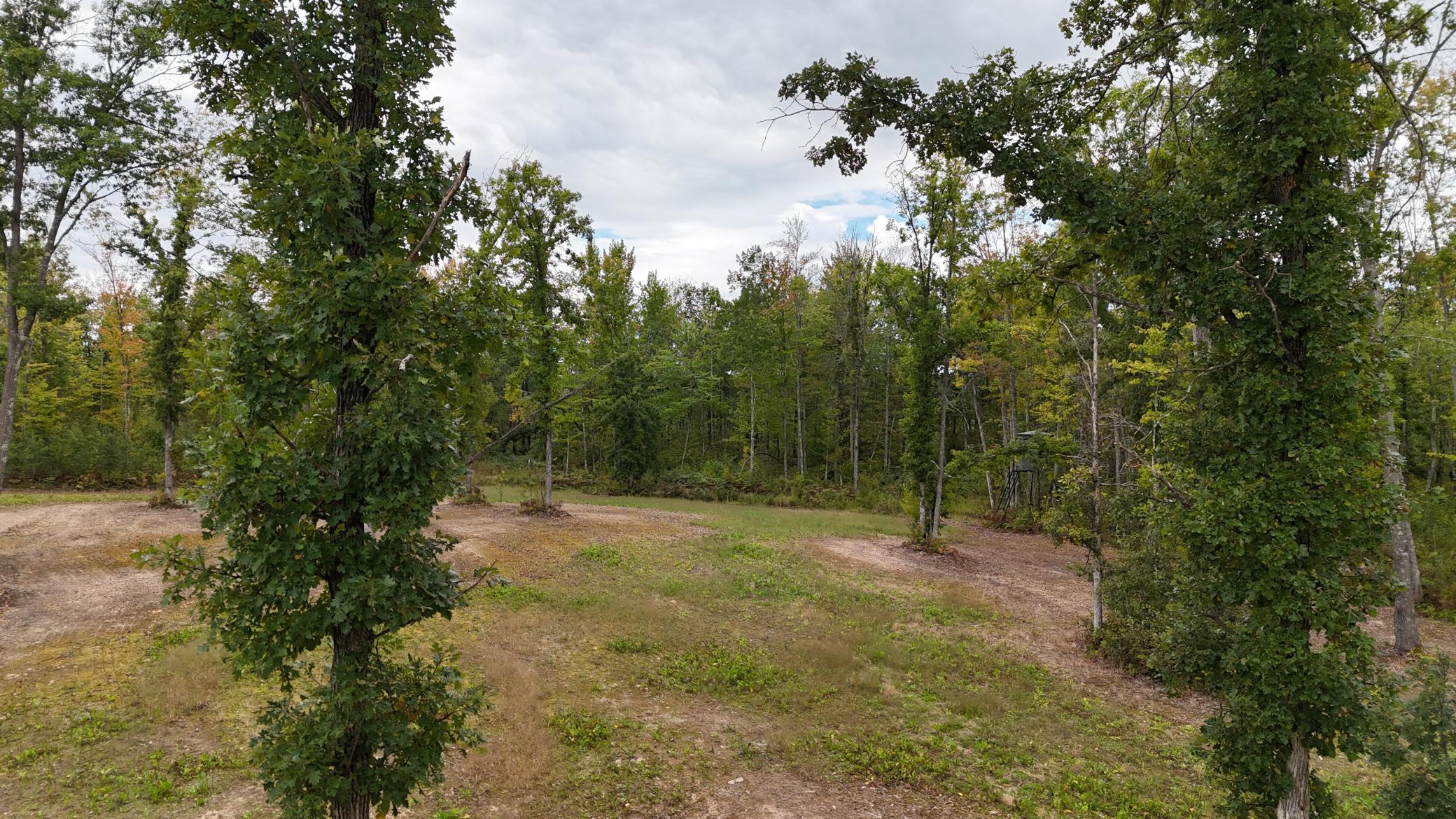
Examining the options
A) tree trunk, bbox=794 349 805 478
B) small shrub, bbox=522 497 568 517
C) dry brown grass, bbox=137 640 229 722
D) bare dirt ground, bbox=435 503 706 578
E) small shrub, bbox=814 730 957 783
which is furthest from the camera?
Answer: tree trunk, bbox=794 349 805 478

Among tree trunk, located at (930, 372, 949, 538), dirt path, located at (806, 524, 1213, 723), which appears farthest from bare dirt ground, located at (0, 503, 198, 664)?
tree trunk, located at (930, 372, 949, 538)

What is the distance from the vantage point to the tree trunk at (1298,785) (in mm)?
4066

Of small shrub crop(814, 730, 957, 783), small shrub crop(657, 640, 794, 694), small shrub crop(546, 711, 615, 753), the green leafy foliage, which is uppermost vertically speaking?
the green leafy foliage

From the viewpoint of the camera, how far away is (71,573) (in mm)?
11047

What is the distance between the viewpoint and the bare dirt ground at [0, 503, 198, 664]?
8.95m

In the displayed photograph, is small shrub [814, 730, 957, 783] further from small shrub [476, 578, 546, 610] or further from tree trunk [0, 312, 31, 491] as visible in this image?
tree trunk [0, 312, 31, 491]

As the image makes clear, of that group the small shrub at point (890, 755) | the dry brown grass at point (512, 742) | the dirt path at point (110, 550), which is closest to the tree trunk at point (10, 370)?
the dirt path at point (110, 550)

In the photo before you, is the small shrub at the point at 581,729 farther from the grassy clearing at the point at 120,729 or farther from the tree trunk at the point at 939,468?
the tree trunk at the point at 939,468

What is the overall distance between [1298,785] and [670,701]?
5775 millimetres

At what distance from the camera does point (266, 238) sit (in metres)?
3.89

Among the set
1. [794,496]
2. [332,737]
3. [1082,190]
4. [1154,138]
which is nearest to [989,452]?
[1154,138]

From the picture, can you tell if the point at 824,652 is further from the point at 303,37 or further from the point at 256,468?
the point at 303,37

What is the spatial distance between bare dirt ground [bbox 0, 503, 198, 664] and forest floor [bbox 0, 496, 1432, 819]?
6 cm

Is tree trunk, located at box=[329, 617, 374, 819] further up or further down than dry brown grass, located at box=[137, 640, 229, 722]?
further up
